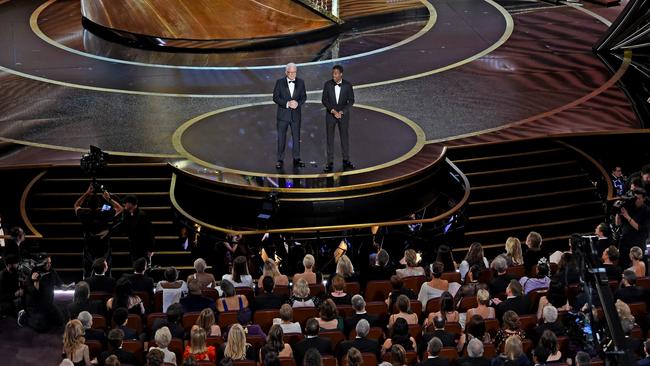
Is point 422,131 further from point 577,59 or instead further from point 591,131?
point 577,59

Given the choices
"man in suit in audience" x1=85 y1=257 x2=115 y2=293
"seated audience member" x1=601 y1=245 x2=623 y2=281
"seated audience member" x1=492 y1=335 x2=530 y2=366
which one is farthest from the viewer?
"man in suit in audience" x1=85 y1=257 x2=115 y2=293

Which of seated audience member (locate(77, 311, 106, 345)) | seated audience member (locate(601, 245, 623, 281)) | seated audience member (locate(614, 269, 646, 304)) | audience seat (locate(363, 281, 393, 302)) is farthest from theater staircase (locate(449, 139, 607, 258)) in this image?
seated audience member (locate(77, 311, 106, 345))

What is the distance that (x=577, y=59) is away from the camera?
21.9 meters

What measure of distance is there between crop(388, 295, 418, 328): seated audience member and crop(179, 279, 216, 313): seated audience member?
1.96 metres

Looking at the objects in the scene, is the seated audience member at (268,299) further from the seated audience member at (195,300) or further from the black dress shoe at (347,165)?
the black dress shoe at (347,165)

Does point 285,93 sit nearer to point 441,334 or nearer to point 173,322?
point 173,322

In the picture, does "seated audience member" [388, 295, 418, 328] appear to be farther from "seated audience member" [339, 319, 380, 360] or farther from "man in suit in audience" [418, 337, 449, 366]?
"man in suit in audience" [418, 337, 449, 366]

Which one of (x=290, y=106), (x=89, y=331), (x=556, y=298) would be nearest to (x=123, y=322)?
(x=89, y=331)

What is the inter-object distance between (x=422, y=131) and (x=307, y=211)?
2.83 m

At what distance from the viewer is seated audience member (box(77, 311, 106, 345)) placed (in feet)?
39.7

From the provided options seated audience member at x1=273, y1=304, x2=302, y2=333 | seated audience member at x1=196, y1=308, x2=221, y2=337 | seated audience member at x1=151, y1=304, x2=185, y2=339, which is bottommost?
seated audience member at x1=151, y1=304, x2=185, y2=339

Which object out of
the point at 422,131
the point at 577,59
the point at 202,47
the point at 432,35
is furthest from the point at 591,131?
the point at 202,47

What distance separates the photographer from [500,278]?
13141mm

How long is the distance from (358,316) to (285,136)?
5.04 metres
